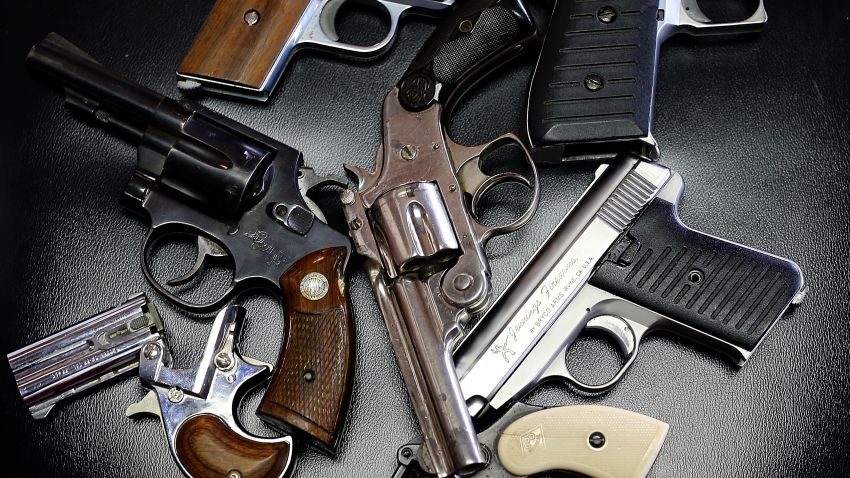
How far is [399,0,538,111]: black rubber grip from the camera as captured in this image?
225cm

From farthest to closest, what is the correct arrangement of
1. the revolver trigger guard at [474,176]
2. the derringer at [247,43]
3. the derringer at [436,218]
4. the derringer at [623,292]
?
the derringer at [247,43]
the revolver trigger guard at [474,176]
the derringer at [623,292]
the derringer at [436,218]

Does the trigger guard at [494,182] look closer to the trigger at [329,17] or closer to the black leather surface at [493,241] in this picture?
the black leather surface at [493,241]

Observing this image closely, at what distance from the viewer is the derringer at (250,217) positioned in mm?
2090

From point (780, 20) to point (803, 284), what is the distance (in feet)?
2.89

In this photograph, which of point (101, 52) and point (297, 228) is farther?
point (101, 52)

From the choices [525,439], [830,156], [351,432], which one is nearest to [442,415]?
[525,439]

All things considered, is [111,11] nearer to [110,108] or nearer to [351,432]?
[110,108]

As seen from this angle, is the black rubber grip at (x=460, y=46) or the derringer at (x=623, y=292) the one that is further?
the black rubber grip at (x=460, y=46)

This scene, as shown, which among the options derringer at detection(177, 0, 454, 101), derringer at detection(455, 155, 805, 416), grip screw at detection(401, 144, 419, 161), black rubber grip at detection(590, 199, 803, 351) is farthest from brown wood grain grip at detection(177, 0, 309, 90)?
black rubber grip at detection(590, 199, 803, 351)

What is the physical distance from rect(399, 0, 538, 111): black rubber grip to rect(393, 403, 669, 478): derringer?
0.83 meters

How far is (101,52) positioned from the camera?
107 inches

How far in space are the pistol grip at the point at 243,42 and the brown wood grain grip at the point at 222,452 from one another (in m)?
0.95

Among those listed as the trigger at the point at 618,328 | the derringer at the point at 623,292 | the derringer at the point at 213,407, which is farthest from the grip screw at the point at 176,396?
the trigger at the point at 618,328

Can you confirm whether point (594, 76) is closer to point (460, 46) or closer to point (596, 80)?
point (596, 80)
